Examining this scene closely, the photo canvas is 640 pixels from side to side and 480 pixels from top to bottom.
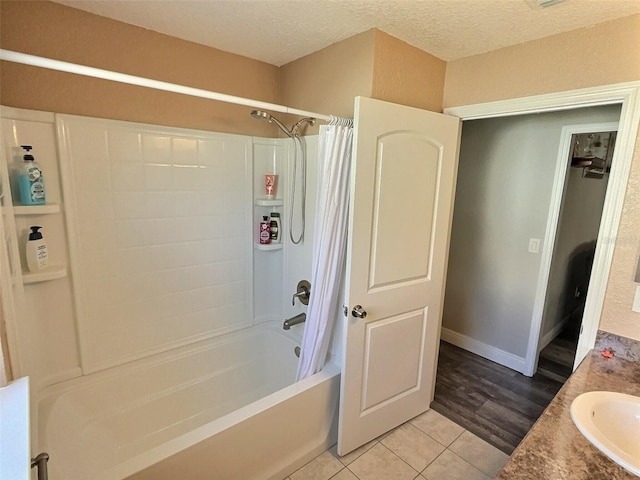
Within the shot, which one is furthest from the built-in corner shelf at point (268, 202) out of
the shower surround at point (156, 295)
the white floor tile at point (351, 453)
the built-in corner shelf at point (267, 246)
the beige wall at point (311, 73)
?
the white floor tile at point (351, 453)

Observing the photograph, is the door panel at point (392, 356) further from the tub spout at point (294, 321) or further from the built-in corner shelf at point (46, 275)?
the built-in corner shelf at point (46, 275)

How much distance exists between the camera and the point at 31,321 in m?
1.54

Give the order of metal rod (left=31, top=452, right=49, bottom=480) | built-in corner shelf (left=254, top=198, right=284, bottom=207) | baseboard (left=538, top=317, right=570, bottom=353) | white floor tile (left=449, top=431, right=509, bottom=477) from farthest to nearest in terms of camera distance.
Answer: baseboard (left=538, top=317, right=570, bottom=353) < built-in corner shelf (left=254, top=198, right=284, bottom=207) < white floor tile (left=449, top=431, right=509, bottom=477) < metal rod (left=31, top=452, right=49, bottom=480)

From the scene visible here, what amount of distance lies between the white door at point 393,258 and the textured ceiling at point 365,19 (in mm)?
368

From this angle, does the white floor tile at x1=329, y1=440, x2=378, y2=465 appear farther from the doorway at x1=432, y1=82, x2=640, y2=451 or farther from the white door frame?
the white door frame

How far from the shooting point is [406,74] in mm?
1790

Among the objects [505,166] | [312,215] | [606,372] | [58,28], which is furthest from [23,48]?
[505,166]

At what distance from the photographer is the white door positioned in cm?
161

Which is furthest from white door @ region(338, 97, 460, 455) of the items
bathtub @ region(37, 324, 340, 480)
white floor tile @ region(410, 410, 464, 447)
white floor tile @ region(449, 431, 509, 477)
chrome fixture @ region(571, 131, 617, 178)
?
chrome fixture @ region(571, 131, 617, 178)

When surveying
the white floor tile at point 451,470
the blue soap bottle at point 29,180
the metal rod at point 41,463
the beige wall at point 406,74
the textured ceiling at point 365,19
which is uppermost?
the textured ceiling at point 365,19

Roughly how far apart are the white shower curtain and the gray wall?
5.35 feet

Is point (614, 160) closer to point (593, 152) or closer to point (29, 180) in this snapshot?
point (593, 152)

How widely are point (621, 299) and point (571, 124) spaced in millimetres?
1440

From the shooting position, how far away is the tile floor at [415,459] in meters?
1.77
